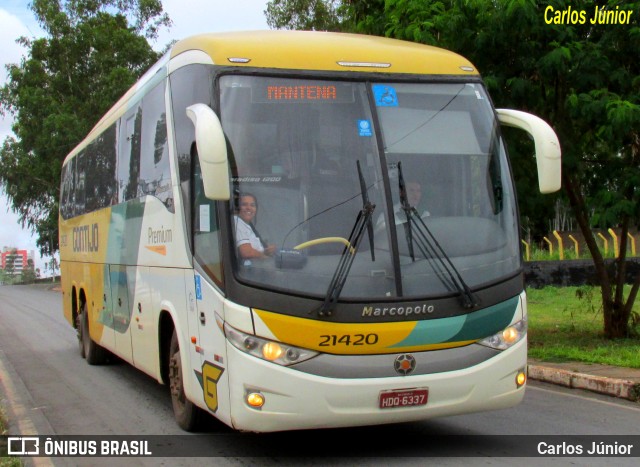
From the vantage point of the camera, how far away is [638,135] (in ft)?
36.4

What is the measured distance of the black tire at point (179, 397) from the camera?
7488 millimetres

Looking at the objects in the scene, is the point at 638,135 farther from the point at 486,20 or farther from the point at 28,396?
the point at 28,396

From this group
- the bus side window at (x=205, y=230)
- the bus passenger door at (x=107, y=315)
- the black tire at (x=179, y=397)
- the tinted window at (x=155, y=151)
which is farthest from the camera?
the bus passenger door at (x=107, y=315)

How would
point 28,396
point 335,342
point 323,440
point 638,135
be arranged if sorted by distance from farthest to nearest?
point 638,135 → point 28,396 → point 323,440 → point 335,342

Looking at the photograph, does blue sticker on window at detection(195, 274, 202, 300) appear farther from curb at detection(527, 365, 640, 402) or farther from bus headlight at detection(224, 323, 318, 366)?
curb at detection(527, 365, 640, 402)

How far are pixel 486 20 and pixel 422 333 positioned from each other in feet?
21.8

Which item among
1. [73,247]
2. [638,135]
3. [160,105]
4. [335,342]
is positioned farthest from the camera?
[73,247]

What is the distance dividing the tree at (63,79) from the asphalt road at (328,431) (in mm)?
34824

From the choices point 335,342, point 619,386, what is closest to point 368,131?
point 335,342

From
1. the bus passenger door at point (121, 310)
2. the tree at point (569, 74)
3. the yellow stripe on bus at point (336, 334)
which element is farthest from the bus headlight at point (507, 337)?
the bus passenger door at point (121, 310)

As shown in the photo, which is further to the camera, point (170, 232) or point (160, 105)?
point (160, 105)

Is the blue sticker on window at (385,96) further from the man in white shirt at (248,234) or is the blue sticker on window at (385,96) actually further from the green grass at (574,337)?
the green grass at (574,337)

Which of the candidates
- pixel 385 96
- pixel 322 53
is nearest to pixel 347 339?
pixel 385 96

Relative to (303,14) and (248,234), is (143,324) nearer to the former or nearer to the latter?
(248,234)
